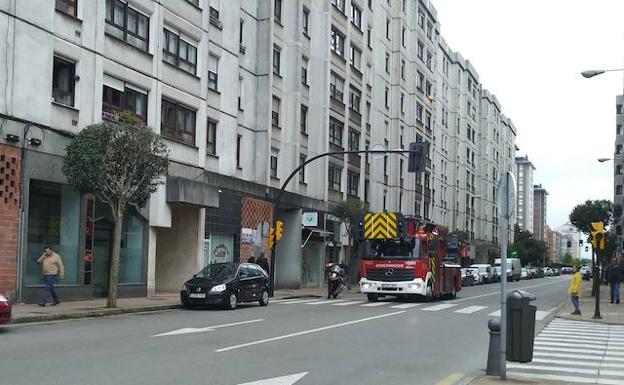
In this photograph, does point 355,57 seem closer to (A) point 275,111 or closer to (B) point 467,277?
(A) point 275,111

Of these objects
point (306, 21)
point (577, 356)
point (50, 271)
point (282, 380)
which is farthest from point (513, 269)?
point (282, 380)

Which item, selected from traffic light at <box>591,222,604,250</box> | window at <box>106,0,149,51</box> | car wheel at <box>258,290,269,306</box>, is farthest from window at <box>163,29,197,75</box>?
traffic light at <box>591,222,604,250</box>

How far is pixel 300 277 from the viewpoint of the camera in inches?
1524

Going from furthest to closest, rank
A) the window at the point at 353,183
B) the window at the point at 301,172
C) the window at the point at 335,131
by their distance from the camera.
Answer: the window at the point at 353,183
the window at the point at 335,131
the window at the point at 301,172

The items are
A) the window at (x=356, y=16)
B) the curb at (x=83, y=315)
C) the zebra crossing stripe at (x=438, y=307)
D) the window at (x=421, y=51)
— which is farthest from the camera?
the window at (x=421, y=51)

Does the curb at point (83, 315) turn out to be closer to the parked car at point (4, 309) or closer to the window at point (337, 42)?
the parked car at point (4, 309)

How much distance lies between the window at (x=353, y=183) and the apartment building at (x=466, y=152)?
1869 cm

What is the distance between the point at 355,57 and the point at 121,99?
2631 cm

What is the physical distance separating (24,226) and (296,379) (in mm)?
13244

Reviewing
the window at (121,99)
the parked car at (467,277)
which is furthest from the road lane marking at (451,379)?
the parked car at (467,277)

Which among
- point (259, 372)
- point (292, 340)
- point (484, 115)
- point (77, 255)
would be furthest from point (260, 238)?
point (484, 115)

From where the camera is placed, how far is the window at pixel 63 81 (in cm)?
2178

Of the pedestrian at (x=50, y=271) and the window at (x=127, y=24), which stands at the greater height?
the window at (x=127, y=24)

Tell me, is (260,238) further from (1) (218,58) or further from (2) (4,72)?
(2) (4,72)
